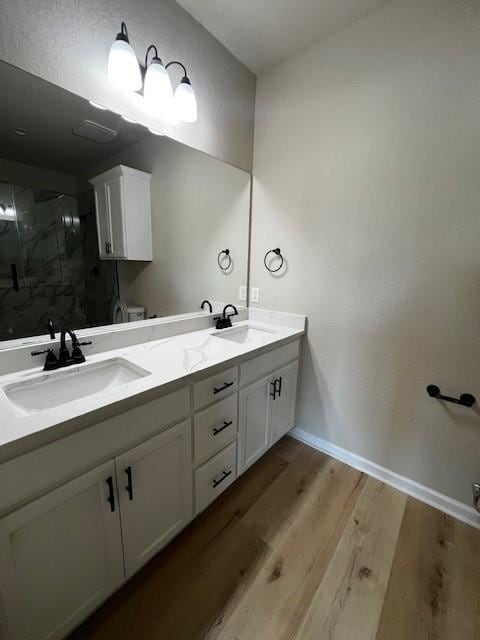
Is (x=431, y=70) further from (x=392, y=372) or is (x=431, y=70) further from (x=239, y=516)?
(x=239, y=516)

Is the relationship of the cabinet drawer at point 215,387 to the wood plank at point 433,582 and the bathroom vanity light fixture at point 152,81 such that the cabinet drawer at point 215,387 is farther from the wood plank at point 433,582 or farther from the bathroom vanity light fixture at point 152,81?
the bathroom vanity light fixture at point 152,81

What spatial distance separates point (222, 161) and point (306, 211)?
2.11 feet

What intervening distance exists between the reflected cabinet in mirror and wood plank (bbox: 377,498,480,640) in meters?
1.69

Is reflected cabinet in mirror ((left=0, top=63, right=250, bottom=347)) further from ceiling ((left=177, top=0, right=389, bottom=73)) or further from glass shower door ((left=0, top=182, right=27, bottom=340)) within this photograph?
ceiling ((left=177, top=0, right=389, bottom=73))

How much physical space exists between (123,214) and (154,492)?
1.31m

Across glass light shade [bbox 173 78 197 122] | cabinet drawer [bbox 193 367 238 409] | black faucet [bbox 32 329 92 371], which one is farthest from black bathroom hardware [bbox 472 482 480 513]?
glass light shade [bbox 173 78 197 122]

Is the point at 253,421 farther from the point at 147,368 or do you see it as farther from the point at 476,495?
the point at 476,495

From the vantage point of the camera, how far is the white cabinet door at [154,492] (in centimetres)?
95

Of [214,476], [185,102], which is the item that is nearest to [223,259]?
[185,102]

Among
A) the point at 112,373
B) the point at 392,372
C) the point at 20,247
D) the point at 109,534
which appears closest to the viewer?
the point at 109,534

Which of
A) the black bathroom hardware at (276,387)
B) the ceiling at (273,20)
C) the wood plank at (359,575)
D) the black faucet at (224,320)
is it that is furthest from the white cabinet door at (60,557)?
the ceiling at (273,20)

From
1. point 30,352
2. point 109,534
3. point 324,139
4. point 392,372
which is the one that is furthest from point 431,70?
point 109,534

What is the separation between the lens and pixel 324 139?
1.59 m

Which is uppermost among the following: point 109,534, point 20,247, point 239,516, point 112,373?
point 20,247
